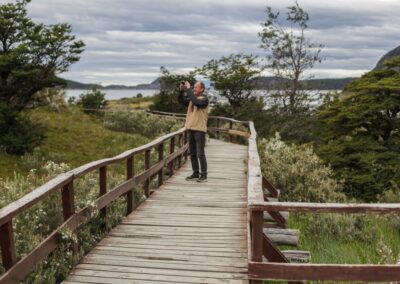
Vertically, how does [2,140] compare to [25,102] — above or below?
below

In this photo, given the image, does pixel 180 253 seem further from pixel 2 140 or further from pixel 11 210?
pixel 2 140

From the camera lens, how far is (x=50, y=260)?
561 centimetres

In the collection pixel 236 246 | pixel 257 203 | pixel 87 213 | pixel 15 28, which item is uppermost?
pixel 15 28

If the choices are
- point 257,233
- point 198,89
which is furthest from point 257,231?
point 198,89

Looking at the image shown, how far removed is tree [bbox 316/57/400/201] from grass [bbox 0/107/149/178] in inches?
404

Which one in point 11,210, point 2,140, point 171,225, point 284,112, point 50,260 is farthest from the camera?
point 284,112

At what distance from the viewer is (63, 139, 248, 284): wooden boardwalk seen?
5.66 metres

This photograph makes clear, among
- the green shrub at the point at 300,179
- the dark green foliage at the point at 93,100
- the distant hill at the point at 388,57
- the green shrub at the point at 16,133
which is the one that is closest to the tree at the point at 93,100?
the dark green foliage at the point at 93,100

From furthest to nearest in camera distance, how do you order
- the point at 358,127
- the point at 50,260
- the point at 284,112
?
the point at 284,112 < the point at 358,127 < the point at 50,260

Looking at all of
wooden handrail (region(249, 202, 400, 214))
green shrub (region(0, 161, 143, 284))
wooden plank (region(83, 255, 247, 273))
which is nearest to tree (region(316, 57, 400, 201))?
green shrub (region(0, 161, 143, 284))

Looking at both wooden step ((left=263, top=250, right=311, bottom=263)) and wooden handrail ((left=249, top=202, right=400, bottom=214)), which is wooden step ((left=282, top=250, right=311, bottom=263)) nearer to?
wooden step ((left=263, top=250, right=311, bottom=263))

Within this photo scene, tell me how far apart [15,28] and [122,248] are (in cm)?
1651

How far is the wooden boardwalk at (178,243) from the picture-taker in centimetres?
566

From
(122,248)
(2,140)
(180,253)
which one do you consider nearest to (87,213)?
(122,248)
